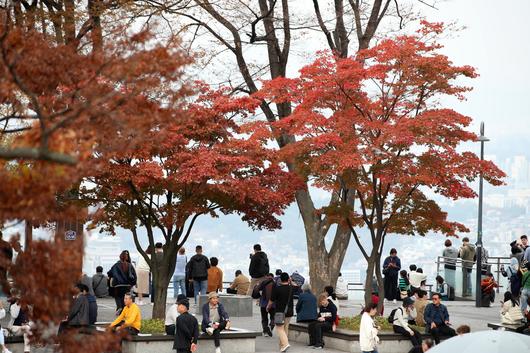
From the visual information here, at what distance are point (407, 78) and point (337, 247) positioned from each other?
8.33m

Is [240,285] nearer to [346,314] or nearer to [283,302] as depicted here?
[346,314]

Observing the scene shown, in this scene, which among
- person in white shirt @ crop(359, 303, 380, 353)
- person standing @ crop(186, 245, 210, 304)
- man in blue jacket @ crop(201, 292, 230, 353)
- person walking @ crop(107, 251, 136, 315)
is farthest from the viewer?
person standing @ crop(186, 245, 210, 304)

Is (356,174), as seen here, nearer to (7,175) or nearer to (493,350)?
(493,350)

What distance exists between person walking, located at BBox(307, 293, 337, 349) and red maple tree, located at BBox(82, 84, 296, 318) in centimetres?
297

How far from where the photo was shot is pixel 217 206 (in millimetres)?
27578

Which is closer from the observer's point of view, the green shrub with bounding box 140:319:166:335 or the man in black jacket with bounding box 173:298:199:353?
the man in black jacket with bounding box 173:298:199:353

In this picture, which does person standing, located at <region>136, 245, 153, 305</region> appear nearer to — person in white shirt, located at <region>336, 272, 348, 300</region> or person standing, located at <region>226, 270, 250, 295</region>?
person standing, located at <region>226, 270, 250, 295</region>

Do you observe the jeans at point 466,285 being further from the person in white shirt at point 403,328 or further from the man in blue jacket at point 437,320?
the man in blue jacket at point 437,320

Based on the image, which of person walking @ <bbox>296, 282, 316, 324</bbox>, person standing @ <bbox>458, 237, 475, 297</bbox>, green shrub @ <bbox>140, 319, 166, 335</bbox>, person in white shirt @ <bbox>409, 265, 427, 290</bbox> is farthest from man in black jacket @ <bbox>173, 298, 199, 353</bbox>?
person standing @ <bbox>458, 237, 475, 297</bbox>

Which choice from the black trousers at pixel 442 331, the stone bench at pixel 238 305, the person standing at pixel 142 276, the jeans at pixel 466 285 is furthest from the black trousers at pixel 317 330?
the jeans at pixel 466 285

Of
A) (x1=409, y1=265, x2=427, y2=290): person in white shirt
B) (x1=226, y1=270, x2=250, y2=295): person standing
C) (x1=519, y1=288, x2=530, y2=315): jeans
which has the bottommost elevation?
(x1=519, y1=288, x2=530, y2=315): jeans

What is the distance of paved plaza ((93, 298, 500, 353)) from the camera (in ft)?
87.0

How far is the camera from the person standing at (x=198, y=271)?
107ft

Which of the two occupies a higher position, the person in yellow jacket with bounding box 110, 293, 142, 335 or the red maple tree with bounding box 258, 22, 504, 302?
the red maple tree with bounding box 258, 22, 504, 302
